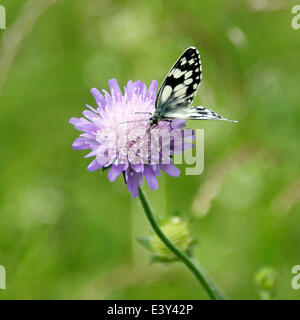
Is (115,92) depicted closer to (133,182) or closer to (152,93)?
(152,93)

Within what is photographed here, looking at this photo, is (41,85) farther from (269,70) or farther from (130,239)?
(269,70)

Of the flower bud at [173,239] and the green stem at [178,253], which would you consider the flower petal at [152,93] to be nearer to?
the green stem at [178,253]

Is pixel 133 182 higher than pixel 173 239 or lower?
higher

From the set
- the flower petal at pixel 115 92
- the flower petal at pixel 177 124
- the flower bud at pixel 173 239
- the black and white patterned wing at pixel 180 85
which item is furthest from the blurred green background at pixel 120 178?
the flower petal at pixel 115 92

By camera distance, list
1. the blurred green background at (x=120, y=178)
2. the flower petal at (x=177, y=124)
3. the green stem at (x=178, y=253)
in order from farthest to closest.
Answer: the blurred green background at (x=120, y=178), the flower petal at (x=177, y=124), the green stem at (x=178, y=253)

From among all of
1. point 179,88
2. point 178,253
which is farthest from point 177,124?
point 178,253

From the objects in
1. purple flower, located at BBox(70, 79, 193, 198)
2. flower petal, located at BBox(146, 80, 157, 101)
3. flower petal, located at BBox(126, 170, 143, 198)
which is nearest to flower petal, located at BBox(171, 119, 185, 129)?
purple flower, located at BBox(70, 79, 193, 198)
